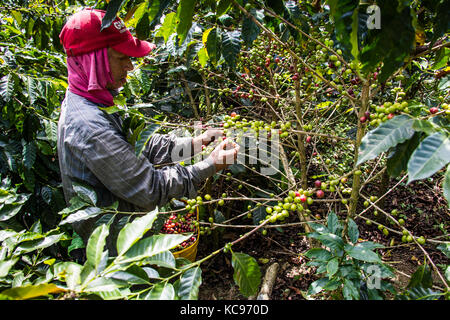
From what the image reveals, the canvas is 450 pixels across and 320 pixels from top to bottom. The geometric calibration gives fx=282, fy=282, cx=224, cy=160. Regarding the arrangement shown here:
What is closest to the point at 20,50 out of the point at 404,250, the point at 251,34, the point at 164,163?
the point at 164,163

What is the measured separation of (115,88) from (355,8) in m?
1.36

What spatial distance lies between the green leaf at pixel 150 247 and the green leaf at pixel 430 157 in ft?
1.88

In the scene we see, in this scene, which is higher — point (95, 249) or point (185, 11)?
point (185, 11)

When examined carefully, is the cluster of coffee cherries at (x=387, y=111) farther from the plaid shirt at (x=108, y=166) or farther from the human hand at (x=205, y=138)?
the human hand at (x=205, y=138)

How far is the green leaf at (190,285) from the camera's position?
80 cm

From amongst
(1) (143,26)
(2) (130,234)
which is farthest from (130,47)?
(2) (130,234)

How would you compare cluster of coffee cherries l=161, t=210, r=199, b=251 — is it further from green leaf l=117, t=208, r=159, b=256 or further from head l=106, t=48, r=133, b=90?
green leaf l=117, t=208, r=159, b=256

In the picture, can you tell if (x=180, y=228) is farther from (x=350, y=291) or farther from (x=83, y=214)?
(x=350, y=291)

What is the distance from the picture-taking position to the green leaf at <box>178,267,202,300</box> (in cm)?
80

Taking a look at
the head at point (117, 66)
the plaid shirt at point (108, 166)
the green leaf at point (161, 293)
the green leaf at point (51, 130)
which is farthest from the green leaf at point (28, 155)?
the green leaf at point (161, 293)

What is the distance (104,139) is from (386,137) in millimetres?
1174

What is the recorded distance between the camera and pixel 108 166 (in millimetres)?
1359

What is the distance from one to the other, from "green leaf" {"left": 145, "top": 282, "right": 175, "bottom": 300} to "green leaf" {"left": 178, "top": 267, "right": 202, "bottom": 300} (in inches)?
2.4

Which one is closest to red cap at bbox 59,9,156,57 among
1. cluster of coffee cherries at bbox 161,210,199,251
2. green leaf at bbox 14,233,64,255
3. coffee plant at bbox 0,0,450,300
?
coffee plant at bbox 0,0,450,300
